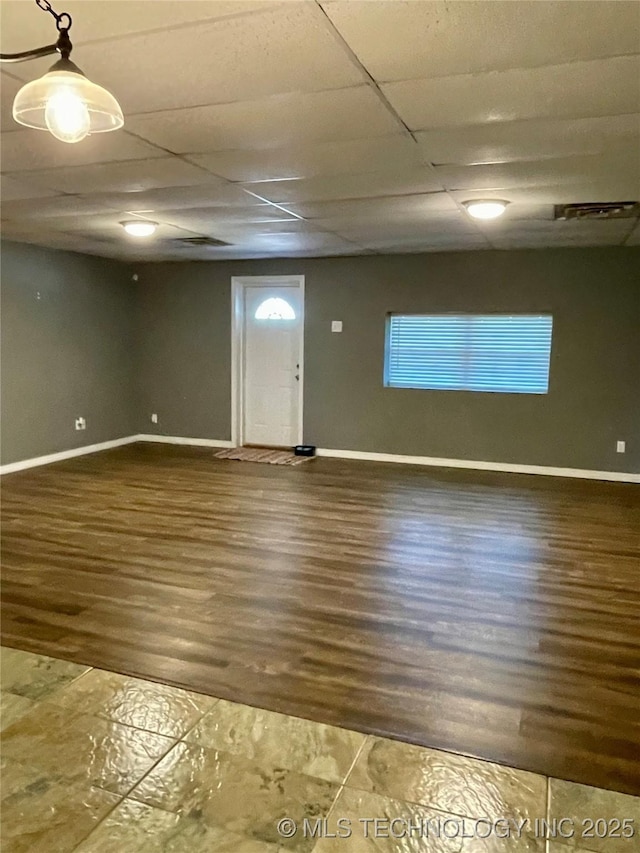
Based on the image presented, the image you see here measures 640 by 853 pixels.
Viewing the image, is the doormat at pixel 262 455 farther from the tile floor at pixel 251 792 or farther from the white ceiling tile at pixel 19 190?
the tile floor at pixel 251 792

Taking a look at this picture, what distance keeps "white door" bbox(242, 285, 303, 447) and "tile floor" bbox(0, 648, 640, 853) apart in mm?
5354

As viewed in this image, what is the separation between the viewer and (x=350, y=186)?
3.72 meters

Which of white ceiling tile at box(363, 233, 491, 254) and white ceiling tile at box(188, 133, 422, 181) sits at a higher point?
white ceiling tile at box(363, 233, 491, 254)

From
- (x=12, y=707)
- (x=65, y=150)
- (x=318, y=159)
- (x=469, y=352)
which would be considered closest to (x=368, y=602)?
(x=12, y=707)

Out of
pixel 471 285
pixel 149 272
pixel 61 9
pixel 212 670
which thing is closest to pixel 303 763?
pixel 212 670

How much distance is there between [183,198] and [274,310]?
3430 mm

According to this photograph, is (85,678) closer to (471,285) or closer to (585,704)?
(585,704)

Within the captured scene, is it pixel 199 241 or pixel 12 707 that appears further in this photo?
pixel 199 241

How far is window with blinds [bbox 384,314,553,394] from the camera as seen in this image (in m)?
6.49

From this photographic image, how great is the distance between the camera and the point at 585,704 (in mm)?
2436

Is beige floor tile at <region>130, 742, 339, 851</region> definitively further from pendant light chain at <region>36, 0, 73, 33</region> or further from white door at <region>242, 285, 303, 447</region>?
white door at <region>242, 285, 303, 447</region>

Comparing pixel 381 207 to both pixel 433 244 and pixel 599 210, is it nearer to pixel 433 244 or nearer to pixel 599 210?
pixel 599 210

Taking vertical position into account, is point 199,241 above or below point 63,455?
above

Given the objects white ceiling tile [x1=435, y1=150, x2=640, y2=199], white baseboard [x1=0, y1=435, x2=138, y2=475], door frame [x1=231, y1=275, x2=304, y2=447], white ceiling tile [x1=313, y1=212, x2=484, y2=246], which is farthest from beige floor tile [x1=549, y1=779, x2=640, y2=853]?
white baseboard [x1=0, y1=435, x2=138, y2=475]
